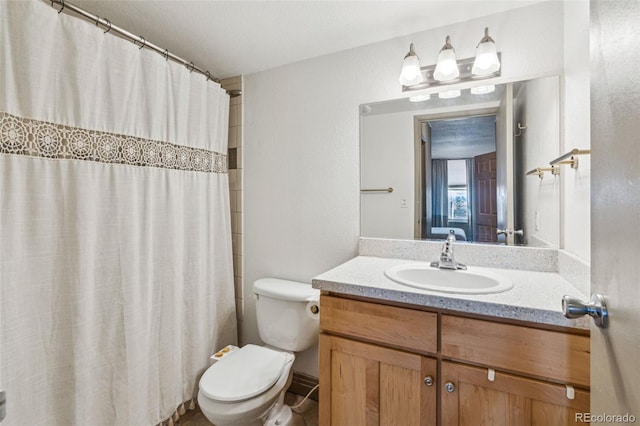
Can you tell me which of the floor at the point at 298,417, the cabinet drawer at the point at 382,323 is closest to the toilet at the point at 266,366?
the floor at the point at 298,417

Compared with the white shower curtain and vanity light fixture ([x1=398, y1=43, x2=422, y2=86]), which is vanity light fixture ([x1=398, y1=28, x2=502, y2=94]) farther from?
the white shower curtain

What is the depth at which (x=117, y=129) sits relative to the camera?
55.0 inches

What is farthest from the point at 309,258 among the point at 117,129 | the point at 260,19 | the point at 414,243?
the point at 260,19

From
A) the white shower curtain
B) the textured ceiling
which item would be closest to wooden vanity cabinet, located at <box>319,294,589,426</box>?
the white shower curtain

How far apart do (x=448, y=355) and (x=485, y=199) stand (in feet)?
2.71

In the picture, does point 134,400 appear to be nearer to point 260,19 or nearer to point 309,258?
point 309,258

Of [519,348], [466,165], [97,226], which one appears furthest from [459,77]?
[97,226]

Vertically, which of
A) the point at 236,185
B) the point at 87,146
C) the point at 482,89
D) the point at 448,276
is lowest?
the point at 448,276

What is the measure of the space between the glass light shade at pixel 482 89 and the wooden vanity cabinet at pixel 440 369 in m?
1.10

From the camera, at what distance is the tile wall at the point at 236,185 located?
2150mm

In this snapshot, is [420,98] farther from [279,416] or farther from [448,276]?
[279,416]

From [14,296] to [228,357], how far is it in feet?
3.07

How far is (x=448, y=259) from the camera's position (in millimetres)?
1401

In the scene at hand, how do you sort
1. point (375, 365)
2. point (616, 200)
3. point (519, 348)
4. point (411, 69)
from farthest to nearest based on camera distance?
point (411, 69)
point (375, 365)
point (519, 348)
point (616, 200)
